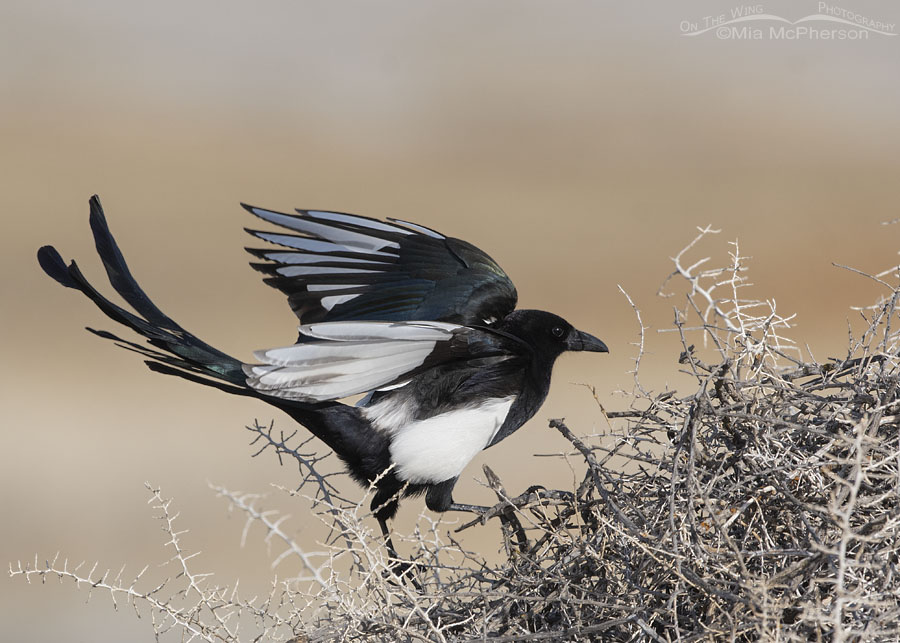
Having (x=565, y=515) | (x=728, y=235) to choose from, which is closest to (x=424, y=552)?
(x=565, y=515)

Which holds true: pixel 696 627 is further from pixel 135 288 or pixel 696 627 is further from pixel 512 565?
pixel 135 288

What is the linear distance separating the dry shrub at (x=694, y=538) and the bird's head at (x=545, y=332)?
2.74 feet

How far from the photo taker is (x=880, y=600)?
1625 mm

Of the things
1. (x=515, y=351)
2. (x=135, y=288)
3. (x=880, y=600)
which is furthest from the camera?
(x=515, y=351)

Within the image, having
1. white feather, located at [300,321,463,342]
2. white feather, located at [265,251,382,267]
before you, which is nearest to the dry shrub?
white feather, located at [300,321,463,342]

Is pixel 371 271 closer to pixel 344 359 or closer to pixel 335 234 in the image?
pixel 335 234

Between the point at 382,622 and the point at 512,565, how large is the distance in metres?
0.30

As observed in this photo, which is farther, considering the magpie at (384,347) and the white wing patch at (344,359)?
the magpie at (384,347)

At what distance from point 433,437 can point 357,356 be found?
50 centimetres

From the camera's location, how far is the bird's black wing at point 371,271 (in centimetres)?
299

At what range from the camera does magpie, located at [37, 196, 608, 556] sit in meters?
2.27

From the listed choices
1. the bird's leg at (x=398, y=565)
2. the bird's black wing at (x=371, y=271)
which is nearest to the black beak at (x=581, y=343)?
the bird's black wing at (x=371, y=271)

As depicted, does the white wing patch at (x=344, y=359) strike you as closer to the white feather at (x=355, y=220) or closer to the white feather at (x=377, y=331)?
the white feather at (x=377, y=331)

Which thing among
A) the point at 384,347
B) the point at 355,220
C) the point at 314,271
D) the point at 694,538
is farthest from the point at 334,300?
the point at 694,538
